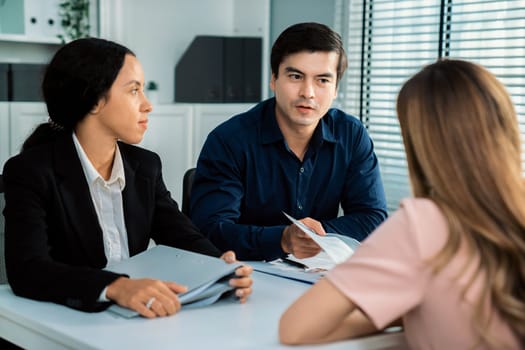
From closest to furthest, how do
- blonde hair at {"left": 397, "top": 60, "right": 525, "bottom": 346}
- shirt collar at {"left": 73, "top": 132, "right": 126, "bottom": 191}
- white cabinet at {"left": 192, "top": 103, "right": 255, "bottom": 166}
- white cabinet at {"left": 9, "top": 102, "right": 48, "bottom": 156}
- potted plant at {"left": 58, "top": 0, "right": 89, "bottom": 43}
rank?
blonde hair at {"left": 397, "top": 60, "right": 525, "bottom": 346}, shirt collar at {"left": 73, "top": 132, "right": 126, "bottom": 191}, white cabinet at {"left": 9, "top": 102, "right": 48, "bottom": 156}, potted plant at {"left": 58, "top": 0, "right": 89, "bottom": 43}, white cabinet at {"left": 192, "top": 103, "right": 255, "bottom": 166}

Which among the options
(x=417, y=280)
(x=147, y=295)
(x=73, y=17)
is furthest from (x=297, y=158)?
(x=73, y=17)

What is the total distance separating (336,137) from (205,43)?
252cm

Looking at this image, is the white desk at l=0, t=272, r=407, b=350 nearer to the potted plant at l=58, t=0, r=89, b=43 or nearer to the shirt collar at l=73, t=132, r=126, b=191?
the shirt collar at l=73, t=132, r=126, b=191

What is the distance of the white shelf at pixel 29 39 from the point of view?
13.0ft

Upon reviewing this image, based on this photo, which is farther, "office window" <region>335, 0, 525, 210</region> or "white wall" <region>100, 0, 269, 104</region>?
"white wall" <region>100, 0, 269, 104</region>

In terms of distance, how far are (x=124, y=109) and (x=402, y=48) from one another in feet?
8.71

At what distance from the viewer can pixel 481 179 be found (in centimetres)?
110

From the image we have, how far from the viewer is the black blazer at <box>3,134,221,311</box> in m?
1.48

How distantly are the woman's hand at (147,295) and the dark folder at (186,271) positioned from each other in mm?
20

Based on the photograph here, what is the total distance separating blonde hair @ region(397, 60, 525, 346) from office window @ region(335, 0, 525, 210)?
8.07 ft

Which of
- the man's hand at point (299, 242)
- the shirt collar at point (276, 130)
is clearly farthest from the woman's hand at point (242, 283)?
the shirt collar at point (276, 130)

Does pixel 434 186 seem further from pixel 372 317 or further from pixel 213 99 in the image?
pixel 213 99

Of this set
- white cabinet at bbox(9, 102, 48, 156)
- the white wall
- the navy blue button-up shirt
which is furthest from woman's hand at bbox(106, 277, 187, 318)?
the white wall

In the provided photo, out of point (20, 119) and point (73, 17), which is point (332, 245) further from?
point (73, 17)
